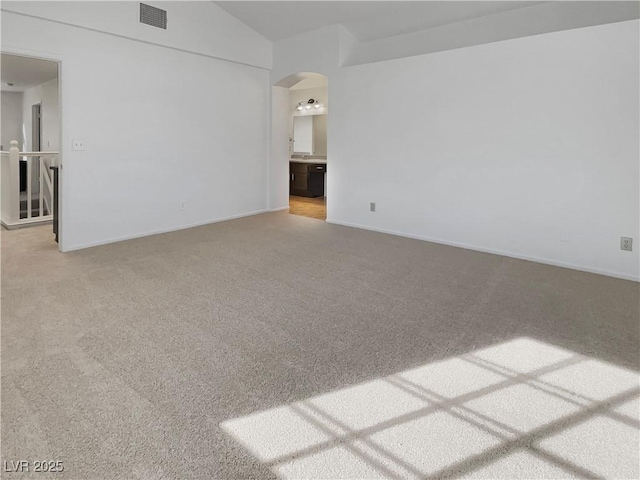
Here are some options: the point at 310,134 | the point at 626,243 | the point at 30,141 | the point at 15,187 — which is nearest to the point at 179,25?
the point at 15,187

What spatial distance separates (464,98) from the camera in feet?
16.3

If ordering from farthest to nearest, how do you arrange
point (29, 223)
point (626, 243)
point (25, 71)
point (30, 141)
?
point (30, 141)
point (25, 71)
point (29, 223)
point (626, 243)

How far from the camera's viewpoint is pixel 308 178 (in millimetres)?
9195

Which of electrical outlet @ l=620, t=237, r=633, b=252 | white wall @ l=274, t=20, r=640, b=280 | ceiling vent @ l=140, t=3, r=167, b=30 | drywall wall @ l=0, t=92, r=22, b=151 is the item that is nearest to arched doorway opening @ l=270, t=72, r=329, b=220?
white wall @ l=274, t=20, r=640, b=280

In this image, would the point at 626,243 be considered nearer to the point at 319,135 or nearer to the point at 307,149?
the point at 319,135

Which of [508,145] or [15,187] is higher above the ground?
[508,145]

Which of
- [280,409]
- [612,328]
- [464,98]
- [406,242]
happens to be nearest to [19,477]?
[280,409]

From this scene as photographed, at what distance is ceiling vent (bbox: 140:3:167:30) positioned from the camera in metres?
5.09

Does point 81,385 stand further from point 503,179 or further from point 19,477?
point 503,179

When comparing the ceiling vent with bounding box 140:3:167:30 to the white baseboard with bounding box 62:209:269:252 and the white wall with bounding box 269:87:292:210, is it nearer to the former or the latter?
the white wall with bounding box 269:87:292:210

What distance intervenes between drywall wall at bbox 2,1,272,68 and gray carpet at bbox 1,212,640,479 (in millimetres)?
2524

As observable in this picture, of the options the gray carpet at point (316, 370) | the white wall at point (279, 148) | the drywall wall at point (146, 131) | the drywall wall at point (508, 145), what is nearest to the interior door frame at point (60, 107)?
the drywall wall at point (146, 131)

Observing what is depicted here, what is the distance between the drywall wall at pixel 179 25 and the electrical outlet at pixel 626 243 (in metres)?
5.31

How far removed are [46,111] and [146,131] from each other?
17.2ft
